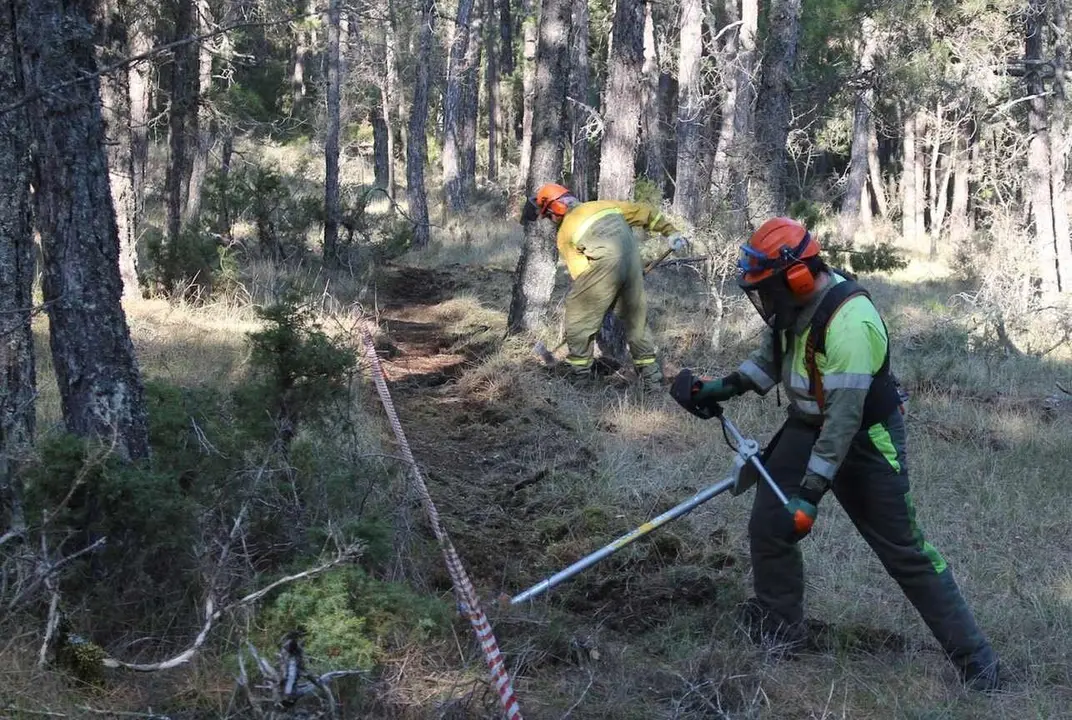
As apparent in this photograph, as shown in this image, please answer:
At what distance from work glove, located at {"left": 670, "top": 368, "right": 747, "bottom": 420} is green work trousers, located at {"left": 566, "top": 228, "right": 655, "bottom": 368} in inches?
154

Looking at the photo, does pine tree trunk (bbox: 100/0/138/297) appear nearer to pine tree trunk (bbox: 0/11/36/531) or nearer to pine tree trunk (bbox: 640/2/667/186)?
pine tree trunk (bbox: 0/11/36/531)

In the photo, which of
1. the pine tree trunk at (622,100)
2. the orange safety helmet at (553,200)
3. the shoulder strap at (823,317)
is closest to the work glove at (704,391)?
the shoulder strap at (823,317)

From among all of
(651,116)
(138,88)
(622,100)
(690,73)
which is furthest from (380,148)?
(622,100)

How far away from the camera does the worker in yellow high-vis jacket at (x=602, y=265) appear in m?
8.73

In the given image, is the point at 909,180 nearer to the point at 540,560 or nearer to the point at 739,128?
the point at 739,128

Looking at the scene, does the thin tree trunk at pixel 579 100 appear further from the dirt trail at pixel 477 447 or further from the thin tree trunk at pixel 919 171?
the thin tree trunk at pixel 919 171

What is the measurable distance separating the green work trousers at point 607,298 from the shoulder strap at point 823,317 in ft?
14.7

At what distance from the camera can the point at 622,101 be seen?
11508 mm

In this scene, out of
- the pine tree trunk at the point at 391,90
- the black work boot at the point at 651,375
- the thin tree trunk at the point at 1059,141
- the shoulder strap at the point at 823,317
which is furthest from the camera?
the pine tree trunk at the point at 391,90

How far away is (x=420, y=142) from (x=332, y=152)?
21.8 ft

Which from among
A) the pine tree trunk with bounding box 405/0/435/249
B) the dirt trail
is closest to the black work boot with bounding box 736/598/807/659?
the dirt trail

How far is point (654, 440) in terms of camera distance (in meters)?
8.16

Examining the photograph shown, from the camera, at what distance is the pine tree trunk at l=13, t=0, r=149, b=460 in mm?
4211

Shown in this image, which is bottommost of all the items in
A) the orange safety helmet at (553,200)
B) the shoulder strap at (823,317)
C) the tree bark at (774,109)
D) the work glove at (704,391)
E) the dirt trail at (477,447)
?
the dirt trail at (477,447)
